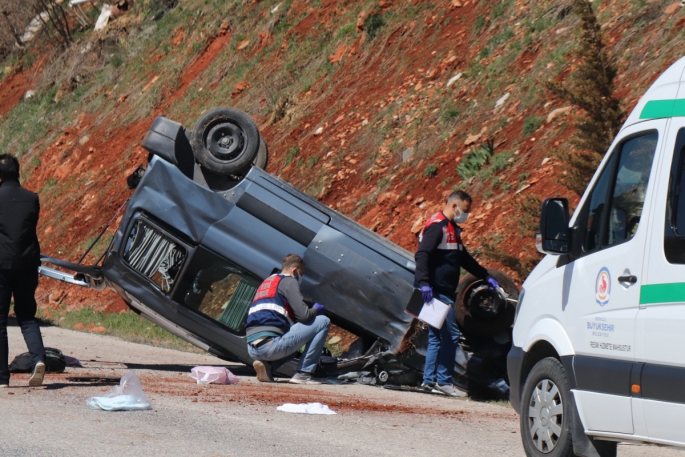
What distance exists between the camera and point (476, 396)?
9000 mm

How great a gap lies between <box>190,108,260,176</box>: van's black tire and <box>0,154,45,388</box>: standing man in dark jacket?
2.01 metres

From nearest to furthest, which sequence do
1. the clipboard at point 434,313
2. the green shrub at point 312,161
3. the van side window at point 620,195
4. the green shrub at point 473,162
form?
the van side window at point 620,195
the clipboard at point 434,313
the green shrub at point 473,162
the green shrub at point 312,161

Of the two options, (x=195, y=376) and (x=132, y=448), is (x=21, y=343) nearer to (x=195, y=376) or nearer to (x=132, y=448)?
(x=195, y=376)

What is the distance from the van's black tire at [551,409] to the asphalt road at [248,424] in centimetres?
40

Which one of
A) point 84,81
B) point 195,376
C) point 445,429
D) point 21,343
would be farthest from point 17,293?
point 84,81

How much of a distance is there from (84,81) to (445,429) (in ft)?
94.0

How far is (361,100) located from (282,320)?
11.8 metres

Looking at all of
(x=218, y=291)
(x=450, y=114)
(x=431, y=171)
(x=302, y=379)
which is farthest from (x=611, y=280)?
(x=450, y=114)

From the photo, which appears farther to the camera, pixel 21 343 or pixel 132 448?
pixel 21 343

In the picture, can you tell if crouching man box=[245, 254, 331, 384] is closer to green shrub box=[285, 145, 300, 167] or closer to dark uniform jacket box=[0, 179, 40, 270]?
dark uniform jacket box=[0, 179, 40, 270]

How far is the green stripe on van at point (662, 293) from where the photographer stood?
14.3ft

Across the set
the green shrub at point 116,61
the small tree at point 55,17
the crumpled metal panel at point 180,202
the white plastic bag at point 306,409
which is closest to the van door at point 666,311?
the white plastic bag at point 306,409

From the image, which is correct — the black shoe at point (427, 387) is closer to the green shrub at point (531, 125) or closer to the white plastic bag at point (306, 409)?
the white plastic bag at point (306, 409)

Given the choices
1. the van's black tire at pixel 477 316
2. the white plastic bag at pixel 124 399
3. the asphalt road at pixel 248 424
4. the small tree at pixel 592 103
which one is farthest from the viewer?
the small tree at pixel 592 103
